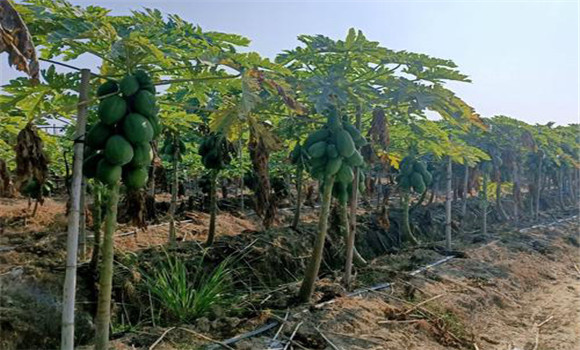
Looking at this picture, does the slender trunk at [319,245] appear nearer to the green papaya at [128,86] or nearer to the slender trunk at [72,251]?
the green papaya at [128,86]

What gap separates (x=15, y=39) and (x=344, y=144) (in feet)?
10.6

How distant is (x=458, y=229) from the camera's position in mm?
12461

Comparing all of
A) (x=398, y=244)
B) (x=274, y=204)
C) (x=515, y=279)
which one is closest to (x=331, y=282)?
(x=274, y=204)

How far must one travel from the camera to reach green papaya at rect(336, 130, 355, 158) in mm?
4801

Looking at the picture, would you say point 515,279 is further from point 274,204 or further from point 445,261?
point 274,204

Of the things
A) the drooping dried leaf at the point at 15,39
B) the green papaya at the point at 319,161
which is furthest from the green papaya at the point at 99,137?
the green papaya at the point at 319,161

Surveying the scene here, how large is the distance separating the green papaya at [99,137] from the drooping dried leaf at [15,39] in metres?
0.73

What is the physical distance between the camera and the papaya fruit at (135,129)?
2846mm

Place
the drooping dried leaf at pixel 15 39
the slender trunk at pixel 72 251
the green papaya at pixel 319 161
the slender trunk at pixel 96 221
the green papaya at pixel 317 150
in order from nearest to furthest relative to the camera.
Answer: the drooping dried leaf at pixel 15 39, the slender trunk at pixel 72 251, the green papaya at pixel 317 150, the green papaya at pixel 319 161, the slender trunk at pixel 96 221

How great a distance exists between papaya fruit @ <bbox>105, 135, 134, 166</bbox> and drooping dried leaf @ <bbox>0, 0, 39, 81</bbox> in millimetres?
691

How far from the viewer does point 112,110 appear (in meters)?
2.84

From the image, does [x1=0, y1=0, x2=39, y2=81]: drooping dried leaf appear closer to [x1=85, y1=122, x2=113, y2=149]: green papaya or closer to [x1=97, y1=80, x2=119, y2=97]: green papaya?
[x1=85, y1=122, x2=113, y2=149]: green papaya

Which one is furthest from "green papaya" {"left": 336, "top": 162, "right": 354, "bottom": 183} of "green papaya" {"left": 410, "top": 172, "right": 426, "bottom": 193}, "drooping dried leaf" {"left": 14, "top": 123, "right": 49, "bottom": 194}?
"green papaya" {"left": 410, "top": 172, "right": 426, "bottom": 193}

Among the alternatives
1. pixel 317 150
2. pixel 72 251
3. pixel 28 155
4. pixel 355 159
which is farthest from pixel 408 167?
pixel 28 155
